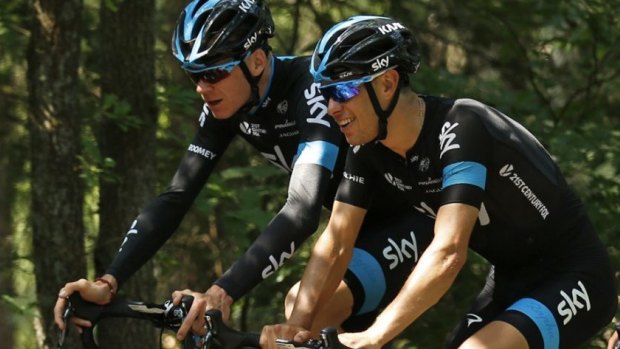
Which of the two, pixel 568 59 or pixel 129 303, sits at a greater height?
pixel 129 303

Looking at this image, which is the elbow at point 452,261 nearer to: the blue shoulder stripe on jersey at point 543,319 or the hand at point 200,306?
the blue shoulder stripe on jersey at point 543,319

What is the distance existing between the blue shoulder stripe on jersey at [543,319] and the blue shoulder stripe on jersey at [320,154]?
3.07ft

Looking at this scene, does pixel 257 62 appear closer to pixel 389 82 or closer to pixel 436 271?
pixel 389 82

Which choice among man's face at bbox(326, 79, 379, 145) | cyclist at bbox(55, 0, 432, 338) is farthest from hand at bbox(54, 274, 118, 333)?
man's face at bbox(326, 79, 379, 145)

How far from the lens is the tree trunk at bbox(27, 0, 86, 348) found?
7297 mm

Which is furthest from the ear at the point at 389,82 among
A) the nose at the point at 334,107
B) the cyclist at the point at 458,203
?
the nose at the point at 334,107

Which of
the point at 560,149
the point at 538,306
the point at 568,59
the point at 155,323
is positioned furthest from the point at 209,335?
the point at 568,59

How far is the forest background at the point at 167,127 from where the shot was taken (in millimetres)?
7344

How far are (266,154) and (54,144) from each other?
90.1 inches

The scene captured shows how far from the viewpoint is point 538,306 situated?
435cm

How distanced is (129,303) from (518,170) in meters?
1.59

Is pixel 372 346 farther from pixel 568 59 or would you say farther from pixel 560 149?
pixel 568 59

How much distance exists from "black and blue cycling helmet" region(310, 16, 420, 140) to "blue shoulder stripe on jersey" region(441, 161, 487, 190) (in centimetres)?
33

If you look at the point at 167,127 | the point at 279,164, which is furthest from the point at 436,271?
the point at 167,127
